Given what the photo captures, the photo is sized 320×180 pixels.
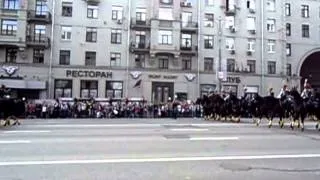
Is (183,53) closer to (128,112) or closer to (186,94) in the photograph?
(186,94)

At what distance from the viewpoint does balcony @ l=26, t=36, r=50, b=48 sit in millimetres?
52969

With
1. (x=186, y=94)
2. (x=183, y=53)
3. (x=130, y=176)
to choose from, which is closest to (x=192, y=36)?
(x=183, y=53)

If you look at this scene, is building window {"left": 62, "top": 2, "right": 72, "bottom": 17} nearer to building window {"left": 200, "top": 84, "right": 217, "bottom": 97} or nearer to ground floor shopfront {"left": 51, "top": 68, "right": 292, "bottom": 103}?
ground floor shopfront {"left": 51, "top": 68, "right": 292, "bottom": 103}

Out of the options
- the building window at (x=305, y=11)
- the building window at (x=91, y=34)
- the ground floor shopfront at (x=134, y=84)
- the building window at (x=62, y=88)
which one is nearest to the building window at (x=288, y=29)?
the building window at (x=305, y=11)

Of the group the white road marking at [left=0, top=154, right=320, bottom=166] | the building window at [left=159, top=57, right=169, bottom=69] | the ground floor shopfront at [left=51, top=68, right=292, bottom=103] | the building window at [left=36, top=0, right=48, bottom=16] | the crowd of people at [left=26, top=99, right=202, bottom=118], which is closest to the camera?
the white road marking at [left=0, top=154, right=320, bottom=166]

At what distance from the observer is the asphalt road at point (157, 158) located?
30.2 ft

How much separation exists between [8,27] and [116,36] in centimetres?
1272

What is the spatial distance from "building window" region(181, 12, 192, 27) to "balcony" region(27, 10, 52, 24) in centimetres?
1678

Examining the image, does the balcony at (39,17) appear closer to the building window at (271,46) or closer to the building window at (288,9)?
the building window at (271,46)

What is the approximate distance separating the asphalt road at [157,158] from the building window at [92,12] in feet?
138

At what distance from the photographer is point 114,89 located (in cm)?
5556

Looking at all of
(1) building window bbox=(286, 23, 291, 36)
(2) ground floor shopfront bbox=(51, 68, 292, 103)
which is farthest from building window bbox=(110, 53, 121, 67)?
(1) building window bbox=(286, 23, 291, 36)

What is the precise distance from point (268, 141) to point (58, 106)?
27.8m

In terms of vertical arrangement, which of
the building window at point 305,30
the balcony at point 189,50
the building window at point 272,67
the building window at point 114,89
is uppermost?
the building window at point 305,30
